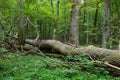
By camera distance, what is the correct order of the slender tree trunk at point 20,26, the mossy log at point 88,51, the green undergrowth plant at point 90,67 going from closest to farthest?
1. the green undergrowth plant at point 90,67
2. the mossy log at point 88,51
3. the slender tree trunk at point 20,26

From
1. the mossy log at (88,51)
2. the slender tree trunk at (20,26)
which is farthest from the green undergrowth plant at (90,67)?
the slender tree trunk at (20,26)

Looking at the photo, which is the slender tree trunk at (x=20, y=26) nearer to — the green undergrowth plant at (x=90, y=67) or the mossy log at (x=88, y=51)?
the mossy log at (x=88, y=51)

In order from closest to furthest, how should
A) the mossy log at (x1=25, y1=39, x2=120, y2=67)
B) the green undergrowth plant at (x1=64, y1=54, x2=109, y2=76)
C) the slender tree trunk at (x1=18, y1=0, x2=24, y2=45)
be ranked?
1. the green undergrowth plant at (x1=64, y1=54, x2=109, y2=76)
2. the mossy log at (x1=25, y1=39, x2=120, y2=67)
3. the slender tree trunk at (x1=18, y1=0, x2=24, y2=45)

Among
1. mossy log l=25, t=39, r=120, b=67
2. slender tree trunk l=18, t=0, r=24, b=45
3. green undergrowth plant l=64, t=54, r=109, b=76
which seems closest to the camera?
green undergrowth plant l=64, t=54, r=109, b=76

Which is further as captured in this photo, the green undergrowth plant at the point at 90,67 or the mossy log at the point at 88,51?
the mossy log at the point at 88,51

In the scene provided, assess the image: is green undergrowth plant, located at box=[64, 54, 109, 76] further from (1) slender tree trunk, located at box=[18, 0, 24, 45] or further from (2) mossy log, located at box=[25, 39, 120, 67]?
(1) slender tree trunk, located at box=[18, 0, 24, 45]

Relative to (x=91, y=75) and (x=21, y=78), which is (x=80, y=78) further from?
(x=21, y=78)

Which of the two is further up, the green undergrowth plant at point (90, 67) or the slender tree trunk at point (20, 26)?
the slender tree trunk at point (20, 26)

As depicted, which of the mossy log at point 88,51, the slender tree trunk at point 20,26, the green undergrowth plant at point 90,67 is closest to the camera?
the green undergrowth plant at point 90,67

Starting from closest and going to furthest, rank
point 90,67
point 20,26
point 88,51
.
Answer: point 90,67
point 88,51
point 20,26

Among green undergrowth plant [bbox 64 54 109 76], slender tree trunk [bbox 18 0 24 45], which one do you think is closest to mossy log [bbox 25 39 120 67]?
green undergrowth plant [bbox 64 54 109 76]

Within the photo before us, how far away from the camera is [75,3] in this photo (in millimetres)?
11500

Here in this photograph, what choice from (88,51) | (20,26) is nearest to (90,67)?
(88,51)

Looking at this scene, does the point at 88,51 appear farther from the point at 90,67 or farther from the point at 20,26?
the point at 20,26
